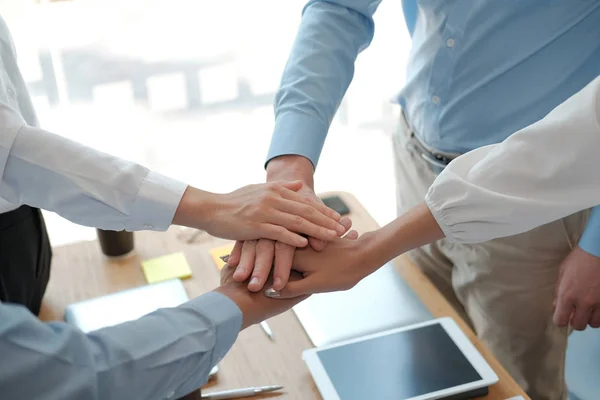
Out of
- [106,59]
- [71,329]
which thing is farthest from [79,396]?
[106,59]

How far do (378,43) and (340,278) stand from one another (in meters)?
2.53

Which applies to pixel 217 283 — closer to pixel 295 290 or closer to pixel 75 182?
pixel 295 290

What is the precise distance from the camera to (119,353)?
0.99m

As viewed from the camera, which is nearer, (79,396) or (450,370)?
(79,396)

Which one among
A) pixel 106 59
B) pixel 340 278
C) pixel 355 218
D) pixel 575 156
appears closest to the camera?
pixel 575 156

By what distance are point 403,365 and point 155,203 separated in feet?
1.72

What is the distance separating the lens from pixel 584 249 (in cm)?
146

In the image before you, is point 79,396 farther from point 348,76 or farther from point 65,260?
point 348,76

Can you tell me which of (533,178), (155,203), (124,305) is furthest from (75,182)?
(533,178)

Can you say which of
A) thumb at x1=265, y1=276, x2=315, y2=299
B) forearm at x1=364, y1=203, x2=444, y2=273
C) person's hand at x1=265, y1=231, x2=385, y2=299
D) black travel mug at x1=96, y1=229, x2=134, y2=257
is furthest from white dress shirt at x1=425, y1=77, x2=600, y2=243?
black travel mug at x1=96, y1=229, x2=134, y2=257

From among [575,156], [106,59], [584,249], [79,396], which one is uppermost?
[575,156]

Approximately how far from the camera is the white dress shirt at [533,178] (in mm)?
1192

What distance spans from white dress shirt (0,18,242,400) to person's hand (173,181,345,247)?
0.05 metres

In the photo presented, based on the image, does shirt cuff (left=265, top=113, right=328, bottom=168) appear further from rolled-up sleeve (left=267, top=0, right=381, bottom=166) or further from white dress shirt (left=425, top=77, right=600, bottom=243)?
white dress shirt (left=425, top=77, right=600, bottom=243)
